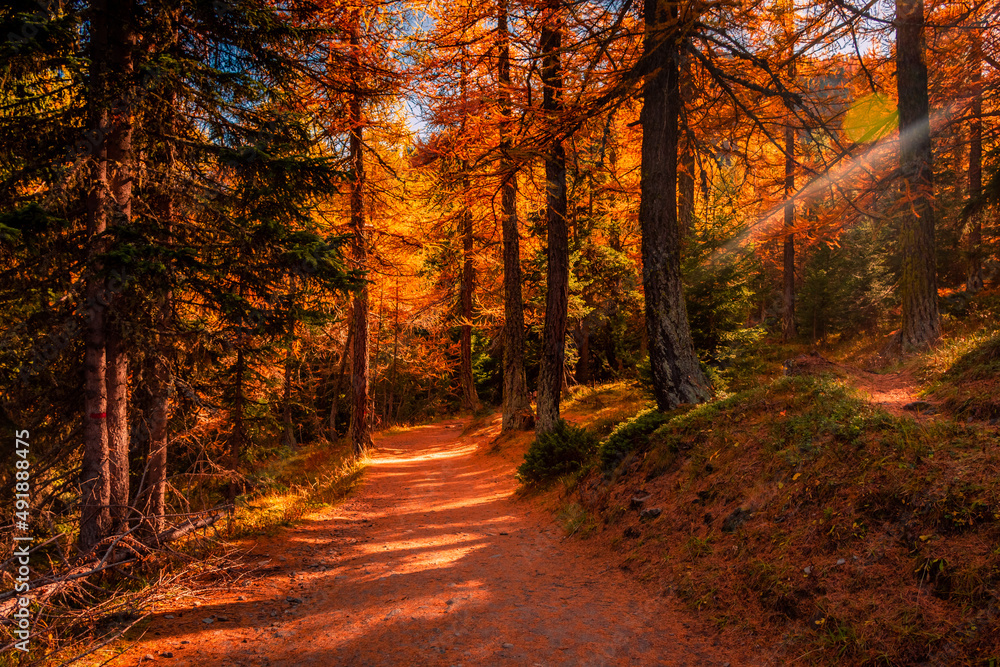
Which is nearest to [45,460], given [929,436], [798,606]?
[798,606]

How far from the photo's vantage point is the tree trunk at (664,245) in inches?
298

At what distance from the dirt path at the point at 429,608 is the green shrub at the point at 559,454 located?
1.10m

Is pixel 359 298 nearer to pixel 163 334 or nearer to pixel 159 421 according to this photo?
pixel 159 421

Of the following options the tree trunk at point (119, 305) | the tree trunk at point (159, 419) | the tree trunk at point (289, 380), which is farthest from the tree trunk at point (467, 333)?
the tree trunk at point (119, 305)

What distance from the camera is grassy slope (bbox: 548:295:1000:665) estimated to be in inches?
120

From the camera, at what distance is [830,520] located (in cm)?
397

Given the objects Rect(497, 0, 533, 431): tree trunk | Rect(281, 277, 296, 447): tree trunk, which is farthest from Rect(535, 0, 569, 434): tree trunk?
Rect(281, 277, 296, 447): tree trunk

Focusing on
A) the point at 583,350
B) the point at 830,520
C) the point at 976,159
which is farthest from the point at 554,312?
the point at 976,159

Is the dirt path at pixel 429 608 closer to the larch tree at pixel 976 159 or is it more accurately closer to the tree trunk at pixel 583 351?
the larch tree at pixel 976 159

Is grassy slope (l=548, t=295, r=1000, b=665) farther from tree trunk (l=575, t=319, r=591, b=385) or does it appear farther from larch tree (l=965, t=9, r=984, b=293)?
tree trunk (l=575, t=319, r=591, b=385)

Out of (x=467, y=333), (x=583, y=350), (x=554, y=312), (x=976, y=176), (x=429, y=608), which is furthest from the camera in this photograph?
(x=467, y=333)

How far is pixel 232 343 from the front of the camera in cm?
634

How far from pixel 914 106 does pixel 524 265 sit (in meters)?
11.6

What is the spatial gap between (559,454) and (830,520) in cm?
516
